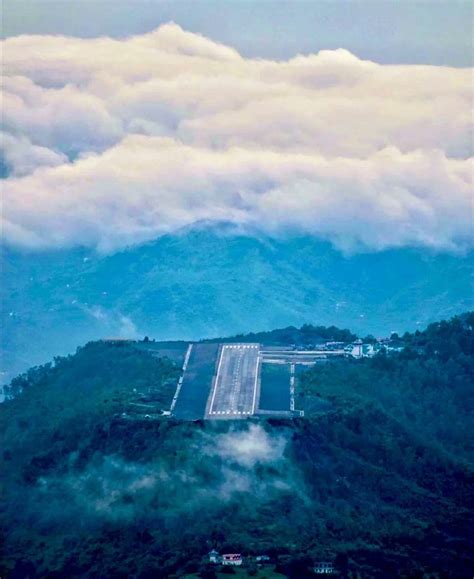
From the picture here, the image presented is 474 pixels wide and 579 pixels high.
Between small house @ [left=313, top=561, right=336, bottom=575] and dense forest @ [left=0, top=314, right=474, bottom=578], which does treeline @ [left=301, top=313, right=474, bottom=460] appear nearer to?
dense forest @ [left=0, top=314, right=474, bottom=578]

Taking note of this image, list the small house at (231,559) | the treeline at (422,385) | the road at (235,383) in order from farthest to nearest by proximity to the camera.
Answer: the treeline at (422,385) < the road at (235,383) < the small house at (231,559)

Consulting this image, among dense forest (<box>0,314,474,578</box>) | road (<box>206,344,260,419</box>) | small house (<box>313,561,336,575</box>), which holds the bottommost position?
small house (<box>313,561,336,575</box>)

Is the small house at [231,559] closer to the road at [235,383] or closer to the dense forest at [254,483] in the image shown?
the dense forest at [254,483]

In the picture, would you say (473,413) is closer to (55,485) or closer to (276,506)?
(276,506)

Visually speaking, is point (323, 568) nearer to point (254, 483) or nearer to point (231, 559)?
point (231, 559)

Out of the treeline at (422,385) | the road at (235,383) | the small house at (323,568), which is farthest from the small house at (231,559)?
the treeline at (422,385)

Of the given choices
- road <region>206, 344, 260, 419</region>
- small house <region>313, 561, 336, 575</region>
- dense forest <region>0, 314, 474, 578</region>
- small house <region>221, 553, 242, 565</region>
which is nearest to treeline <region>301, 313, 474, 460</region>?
dense forest <region>0, 314, 474, 578</region>
